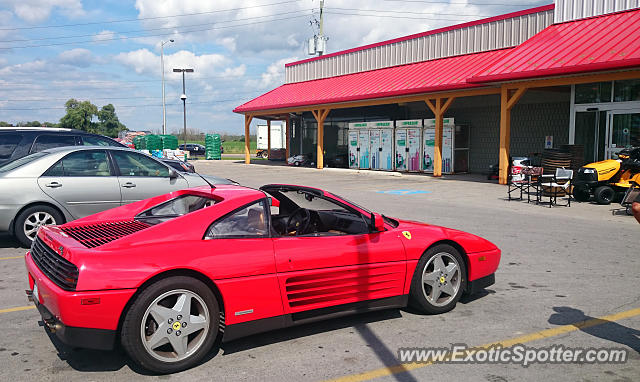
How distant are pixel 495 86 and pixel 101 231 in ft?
56.6

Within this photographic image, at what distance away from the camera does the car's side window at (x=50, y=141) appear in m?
9.51

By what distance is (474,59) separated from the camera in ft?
75.6

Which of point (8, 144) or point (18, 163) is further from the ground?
point (8, 144)

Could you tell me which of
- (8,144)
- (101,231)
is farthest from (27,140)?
(101,231)

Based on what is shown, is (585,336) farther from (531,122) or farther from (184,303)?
(531,122)

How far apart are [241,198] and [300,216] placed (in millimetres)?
750

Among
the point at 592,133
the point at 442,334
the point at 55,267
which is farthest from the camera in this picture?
the point at 592,133

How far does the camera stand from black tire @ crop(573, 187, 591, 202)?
13930mm

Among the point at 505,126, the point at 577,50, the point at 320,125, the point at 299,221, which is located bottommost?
the point at 299,221

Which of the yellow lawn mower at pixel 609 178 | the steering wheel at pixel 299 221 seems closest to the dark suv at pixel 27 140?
the steering wheel at pixel 299 221

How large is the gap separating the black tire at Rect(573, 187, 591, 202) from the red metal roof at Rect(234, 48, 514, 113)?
245 inches

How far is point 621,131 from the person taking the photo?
15.8 metres

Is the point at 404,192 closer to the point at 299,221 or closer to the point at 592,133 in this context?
the point at 592,133

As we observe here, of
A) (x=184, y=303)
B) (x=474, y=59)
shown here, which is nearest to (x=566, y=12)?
(x=474, y=59)
